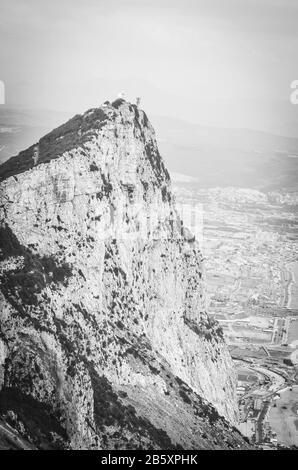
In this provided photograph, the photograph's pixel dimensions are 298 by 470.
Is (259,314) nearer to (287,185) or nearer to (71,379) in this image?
(71,379)

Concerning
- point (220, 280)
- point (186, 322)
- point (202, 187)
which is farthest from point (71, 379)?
point (202, 187)

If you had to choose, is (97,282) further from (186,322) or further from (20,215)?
(186,322)

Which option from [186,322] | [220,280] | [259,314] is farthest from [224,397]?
[220,280]

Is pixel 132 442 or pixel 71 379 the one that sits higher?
pixel 71 379

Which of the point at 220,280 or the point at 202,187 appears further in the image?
the point at 202,187

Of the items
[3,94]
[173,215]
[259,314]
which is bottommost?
[259,314]

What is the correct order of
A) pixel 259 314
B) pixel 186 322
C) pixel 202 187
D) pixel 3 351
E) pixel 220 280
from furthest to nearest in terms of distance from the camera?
pixel 202 187 → pixel 220 280 → pixel 259 314 → pixel 186 322 → pixel 3 351

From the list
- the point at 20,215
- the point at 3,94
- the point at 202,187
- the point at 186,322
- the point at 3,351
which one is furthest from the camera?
the point at 202,187
